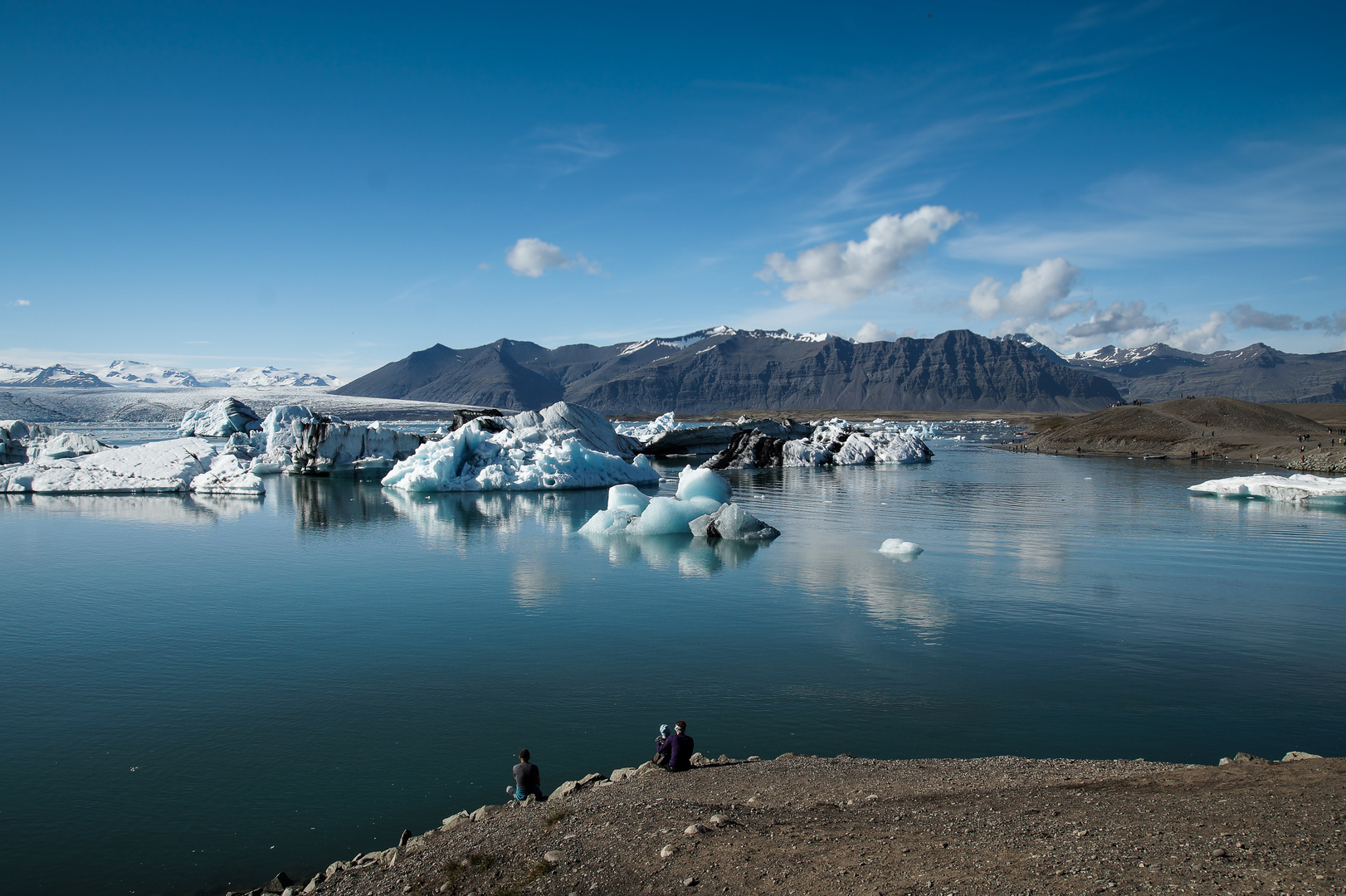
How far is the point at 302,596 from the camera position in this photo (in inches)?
573

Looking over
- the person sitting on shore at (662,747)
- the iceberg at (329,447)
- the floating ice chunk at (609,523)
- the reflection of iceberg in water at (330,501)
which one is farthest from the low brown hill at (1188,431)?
the person sitting on shore at (662,747)

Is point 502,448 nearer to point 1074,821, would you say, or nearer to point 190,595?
point 190,595

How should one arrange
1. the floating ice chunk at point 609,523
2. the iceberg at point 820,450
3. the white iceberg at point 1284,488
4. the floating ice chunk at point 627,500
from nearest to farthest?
1. the floating ice chunk at point 609,523
2. the floating ice chunk at point 627,500
3. the white iceberg at point 1284,488
4. the iceberg at point 820,450

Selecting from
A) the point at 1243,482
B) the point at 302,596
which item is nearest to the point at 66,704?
the point at 302,596

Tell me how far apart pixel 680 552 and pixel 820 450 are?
3203 cm

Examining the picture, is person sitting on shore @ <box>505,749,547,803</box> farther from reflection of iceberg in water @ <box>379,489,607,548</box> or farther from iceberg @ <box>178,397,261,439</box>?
iceberg @ <box>178,397,261,439</box>

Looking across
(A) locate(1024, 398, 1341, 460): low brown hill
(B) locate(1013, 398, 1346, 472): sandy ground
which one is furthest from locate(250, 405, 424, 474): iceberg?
(A) locate(1024, 398, 1341, 460): low brown hill

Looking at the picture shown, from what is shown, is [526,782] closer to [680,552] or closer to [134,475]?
[680,552]

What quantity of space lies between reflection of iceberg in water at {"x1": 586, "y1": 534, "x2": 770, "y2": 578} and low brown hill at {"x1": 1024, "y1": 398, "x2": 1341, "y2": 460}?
44.7 m

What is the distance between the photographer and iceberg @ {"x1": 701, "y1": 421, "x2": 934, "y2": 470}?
48469 millimetres

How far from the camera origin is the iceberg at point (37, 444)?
3872cm

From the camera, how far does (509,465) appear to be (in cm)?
3456

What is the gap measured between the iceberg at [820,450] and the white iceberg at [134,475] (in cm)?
2582

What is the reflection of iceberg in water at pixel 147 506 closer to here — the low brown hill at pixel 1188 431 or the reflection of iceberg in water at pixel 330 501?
the reflection of iceberg in water at pixel 330 501
